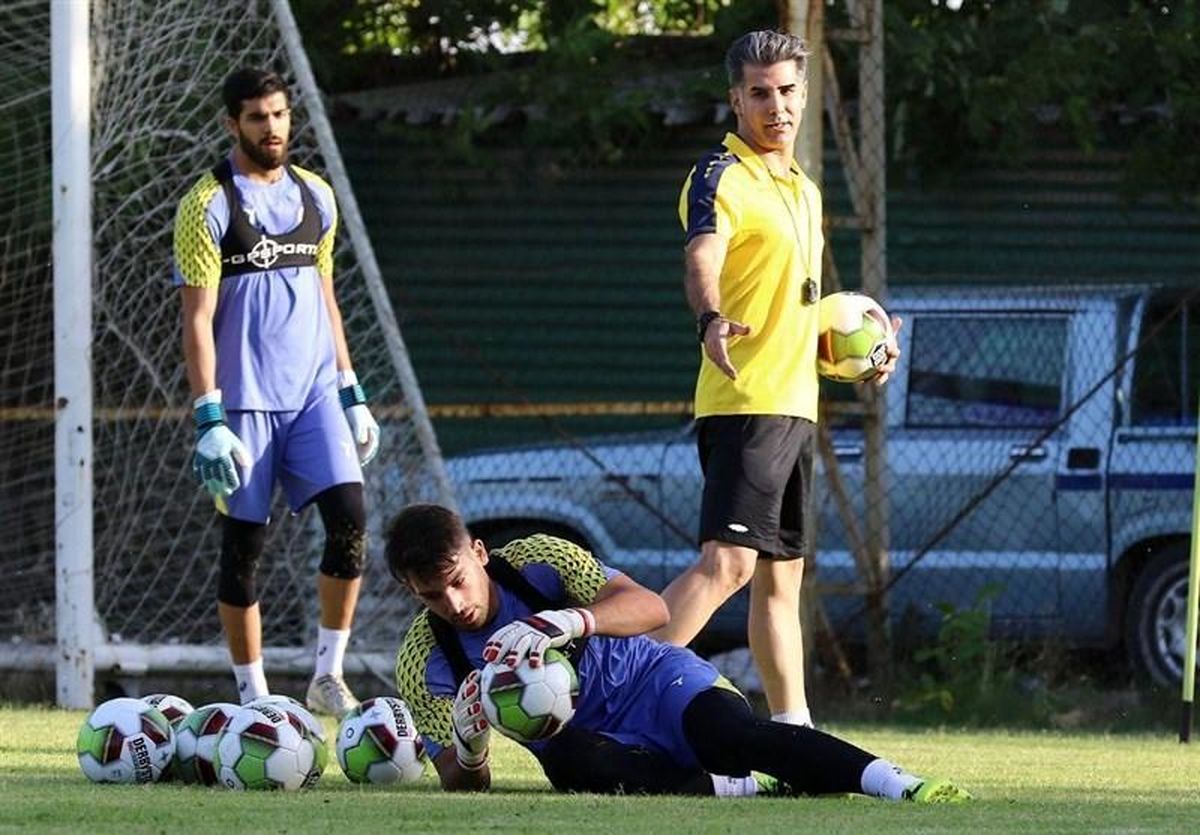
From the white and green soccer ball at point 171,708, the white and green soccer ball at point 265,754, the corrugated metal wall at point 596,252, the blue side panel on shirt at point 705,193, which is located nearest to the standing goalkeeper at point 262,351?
the white and green soccer ball at point 171,708

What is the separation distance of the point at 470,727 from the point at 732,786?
71 centimetres

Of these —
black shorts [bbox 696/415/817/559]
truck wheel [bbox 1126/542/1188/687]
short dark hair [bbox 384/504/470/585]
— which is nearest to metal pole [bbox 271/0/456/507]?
truck wheel [bbox 1126/542/1188/687]

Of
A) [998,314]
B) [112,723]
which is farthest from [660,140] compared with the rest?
[112,723]

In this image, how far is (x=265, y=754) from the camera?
22.5ft

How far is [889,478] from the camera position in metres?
12.2

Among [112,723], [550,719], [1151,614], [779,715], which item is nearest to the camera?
[550,719]

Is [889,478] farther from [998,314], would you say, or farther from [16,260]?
[16,260]

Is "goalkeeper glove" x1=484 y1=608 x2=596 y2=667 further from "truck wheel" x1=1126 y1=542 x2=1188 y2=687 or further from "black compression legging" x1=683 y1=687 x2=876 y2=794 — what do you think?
"truck wheel" x1=1126 y1=542 x2=1188 y2=687

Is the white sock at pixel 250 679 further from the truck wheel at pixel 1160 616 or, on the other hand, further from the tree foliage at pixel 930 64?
the tree foliage at pixel 930 64

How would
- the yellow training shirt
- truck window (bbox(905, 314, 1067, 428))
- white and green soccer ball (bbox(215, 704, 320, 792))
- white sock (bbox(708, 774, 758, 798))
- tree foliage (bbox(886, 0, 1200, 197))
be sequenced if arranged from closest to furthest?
white sock (bbox(708, 774, 758, 798))
white and green soccer ball (bbox(215, 704, 320, 792))
the yellow training shirt
truck window (bbox(905, 314, 1067, 428))
tree foliage (bbox(886, 0, 1200, 197))

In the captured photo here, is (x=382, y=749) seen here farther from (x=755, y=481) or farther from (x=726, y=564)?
(x=755, y=481)

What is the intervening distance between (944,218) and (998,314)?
6.10 feet

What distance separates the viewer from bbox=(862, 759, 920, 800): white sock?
243 inches

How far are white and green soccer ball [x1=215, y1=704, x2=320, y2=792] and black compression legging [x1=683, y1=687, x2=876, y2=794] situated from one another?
1.10 m
